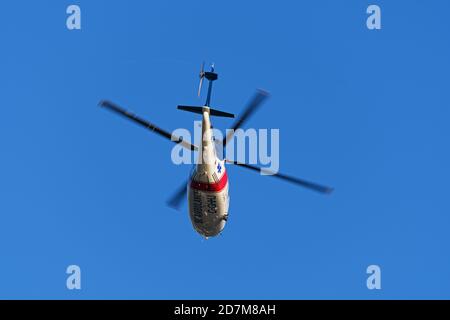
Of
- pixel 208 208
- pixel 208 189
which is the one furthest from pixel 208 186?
pixel 208 208

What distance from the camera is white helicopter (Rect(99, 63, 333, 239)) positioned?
36.7 meters

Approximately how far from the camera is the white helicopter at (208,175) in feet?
120

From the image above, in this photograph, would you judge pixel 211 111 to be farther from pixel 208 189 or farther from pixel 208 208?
pixel 208 208

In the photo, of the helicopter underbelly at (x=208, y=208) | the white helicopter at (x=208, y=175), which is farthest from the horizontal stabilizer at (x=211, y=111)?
the helicopter underbelly at (x=208, y=208)

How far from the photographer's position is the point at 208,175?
37.2m

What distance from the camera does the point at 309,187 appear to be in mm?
38594

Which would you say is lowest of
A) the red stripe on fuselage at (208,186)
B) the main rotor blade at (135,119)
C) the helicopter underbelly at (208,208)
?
the helicopter underbelly at (208,208)

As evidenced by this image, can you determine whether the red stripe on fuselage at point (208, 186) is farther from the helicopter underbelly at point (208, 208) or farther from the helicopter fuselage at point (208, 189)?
the helicopter underbelly at point (208, 208)

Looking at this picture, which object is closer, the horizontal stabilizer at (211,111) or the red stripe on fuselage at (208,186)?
the horizontal stabilizer at (211,111)

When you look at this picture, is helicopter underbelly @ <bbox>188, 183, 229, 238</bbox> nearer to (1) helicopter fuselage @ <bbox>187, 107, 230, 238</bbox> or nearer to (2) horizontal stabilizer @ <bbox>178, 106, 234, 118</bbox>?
(1) helicopter fuselage @ <bbox>187, 107, 230, 238</bbox>

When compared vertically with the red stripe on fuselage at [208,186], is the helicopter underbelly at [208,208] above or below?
below
